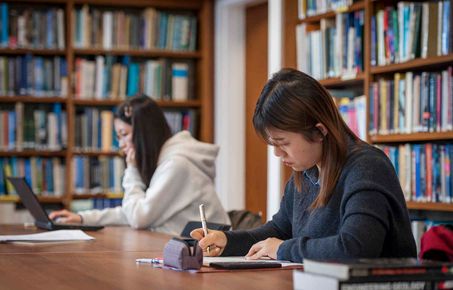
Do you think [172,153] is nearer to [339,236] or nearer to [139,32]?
[339,236]

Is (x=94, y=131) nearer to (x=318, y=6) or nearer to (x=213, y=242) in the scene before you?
(x=318, y=6)

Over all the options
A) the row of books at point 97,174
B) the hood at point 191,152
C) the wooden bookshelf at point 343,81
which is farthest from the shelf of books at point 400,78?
the row of books at point 97,174

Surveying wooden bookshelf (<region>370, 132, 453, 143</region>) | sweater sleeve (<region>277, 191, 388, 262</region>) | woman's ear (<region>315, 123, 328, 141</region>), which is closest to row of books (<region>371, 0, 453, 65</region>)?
wooden bookshelf (<region>370, 132, 453, 143</region>)

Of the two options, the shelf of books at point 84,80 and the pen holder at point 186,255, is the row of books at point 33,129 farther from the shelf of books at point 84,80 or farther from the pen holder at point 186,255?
the pen holder at point 186,255

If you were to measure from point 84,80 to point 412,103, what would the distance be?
8.53ft

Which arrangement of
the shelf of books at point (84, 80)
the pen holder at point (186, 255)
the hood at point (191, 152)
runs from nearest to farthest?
the pen holder at point (186, 255) → the hood at point (191, 152) → the shelf of books at point (84, 80)

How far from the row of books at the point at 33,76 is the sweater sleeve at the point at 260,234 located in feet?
11.5

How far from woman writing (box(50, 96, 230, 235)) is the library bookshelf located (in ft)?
3.09

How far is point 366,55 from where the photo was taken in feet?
14.0

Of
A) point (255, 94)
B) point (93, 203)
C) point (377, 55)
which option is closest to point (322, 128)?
point (377, 55)

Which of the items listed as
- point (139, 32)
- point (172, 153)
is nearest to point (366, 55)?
point (172, 153)

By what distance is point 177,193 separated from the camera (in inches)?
144

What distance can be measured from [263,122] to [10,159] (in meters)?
3.95

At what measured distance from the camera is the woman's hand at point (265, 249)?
2.20 meters
